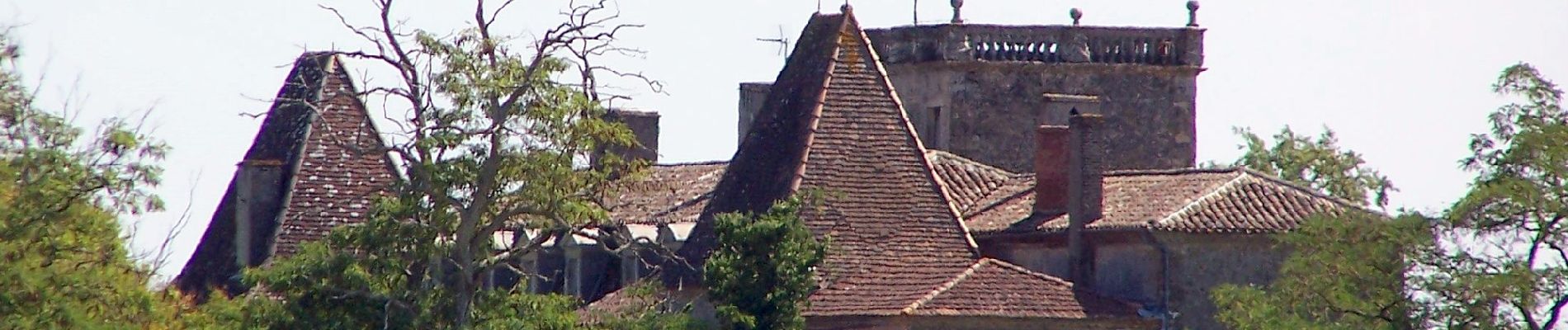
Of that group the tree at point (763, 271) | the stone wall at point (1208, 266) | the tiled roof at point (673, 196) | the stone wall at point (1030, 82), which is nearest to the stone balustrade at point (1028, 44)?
the stone wall at point (1030, 82)

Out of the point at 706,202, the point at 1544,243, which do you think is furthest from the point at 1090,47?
the point at 1544,243

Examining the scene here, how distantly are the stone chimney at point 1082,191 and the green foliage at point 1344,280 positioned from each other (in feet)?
15.8

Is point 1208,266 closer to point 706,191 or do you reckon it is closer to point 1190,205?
point 1190,205

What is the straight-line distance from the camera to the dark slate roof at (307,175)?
57969mm

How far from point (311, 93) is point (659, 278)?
9.90m

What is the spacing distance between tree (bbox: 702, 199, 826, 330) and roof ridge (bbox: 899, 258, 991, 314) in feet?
4.01

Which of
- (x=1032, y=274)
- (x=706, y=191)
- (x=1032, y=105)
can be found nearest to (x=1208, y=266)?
(x=1032, y=274)

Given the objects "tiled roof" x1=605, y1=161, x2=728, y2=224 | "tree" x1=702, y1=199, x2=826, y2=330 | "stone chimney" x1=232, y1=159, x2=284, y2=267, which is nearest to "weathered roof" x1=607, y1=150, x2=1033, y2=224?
"tiled roof" x1=605, y1=161, x2=728, y2=224

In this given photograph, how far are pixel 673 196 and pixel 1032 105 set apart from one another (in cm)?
995

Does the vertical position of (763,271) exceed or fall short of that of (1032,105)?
it falls short

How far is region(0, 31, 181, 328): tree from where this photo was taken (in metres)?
44.2

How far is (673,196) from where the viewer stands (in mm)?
58688

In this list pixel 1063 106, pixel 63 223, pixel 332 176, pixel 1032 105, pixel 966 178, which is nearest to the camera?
pixel 63 223

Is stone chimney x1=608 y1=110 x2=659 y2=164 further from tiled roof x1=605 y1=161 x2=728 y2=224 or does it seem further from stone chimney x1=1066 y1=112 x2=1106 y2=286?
stone chimney x1=1066 y1=112 x2=1106 y2=286
